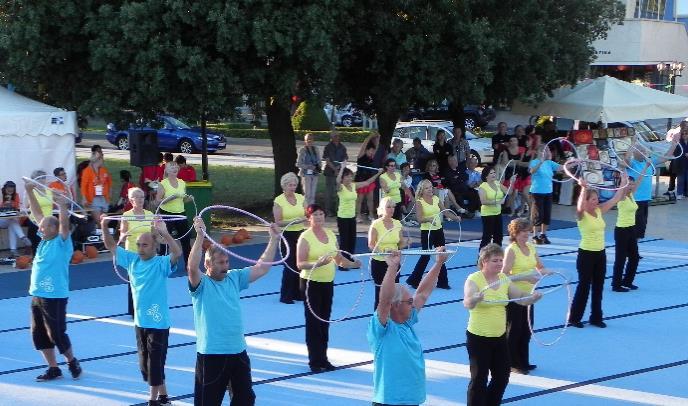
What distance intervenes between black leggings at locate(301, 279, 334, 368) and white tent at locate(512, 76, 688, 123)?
14323 mm

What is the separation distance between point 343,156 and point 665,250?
6.69m

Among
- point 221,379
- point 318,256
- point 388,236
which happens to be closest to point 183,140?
point 388,236

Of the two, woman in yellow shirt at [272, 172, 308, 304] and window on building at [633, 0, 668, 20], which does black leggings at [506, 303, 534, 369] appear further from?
window on building at [633, 0, 668, 20]

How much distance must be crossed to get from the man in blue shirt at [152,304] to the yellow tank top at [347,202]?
20.3 feet

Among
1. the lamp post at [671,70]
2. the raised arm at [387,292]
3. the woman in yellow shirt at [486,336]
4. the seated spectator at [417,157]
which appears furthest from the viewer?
the lamp post at [671,70]

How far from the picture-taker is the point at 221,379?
7.58 m

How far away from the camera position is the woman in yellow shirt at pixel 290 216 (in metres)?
12.5

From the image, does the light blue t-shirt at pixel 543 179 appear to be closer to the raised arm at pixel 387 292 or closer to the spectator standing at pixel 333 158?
the spectator standing at pixel 333 158

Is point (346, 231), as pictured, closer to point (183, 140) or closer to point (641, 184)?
point (641, 184)

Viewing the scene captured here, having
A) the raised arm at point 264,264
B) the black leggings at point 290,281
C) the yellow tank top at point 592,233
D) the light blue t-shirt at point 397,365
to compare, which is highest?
the raised arm at point 264,264

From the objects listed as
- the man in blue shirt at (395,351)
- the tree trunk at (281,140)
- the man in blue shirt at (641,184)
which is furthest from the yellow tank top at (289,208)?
the tree trunk at (281,140)

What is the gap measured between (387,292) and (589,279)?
5764mm

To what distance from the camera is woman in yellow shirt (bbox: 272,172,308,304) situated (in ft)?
41.0

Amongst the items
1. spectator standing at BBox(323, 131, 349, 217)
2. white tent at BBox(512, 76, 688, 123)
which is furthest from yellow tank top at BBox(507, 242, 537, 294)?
white tent at BBox(512, 76, 688, 123)
